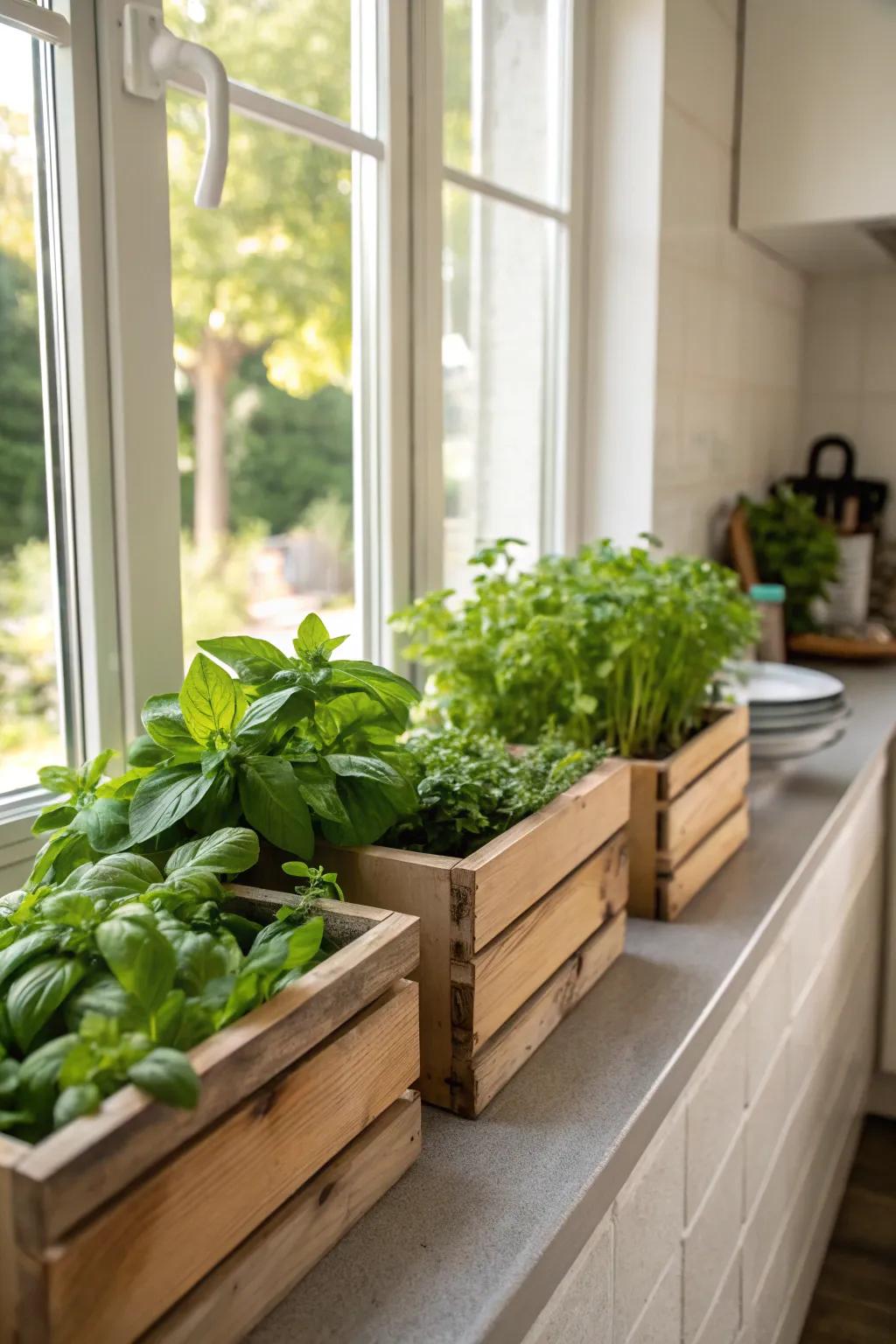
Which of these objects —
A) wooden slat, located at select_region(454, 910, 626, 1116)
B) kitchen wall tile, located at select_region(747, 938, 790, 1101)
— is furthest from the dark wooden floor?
wooden slat, located at select_region(454, 910, 626, 1116)

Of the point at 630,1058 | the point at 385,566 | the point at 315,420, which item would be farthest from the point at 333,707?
the point at 315,420

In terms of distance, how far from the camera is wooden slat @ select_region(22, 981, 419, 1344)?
0.53m

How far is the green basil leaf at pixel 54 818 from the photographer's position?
2.84 feet

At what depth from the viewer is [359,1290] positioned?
2.26 ft

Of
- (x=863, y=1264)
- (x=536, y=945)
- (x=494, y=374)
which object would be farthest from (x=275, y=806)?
(x=863, y=1264)

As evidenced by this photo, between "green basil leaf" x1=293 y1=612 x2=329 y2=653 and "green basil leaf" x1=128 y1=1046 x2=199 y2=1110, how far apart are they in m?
0.40

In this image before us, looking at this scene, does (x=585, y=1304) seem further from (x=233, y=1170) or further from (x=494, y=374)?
(x=494, y=374)

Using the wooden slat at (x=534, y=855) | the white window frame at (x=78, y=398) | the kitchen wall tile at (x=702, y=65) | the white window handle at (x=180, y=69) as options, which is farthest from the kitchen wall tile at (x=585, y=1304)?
the kitchen wall tile at (x=702, y=65)

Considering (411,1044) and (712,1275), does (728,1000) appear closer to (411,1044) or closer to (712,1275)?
(712,1275)

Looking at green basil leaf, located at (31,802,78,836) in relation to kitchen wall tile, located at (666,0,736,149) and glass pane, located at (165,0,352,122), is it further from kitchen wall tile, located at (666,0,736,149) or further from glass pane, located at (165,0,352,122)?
kitchen wall tile, located at (666,0,736,149)

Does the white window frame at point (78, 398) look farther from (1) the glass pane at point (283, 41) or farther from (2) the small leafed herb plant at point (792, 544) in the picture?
(2) the small leafed herb plant at point (792, 544)

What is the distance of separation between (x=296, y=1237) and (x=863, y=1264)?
1.54 metres

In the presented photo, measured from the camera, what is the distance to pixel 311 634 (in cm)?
93

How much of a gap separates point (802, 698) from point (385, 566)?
73 cm
